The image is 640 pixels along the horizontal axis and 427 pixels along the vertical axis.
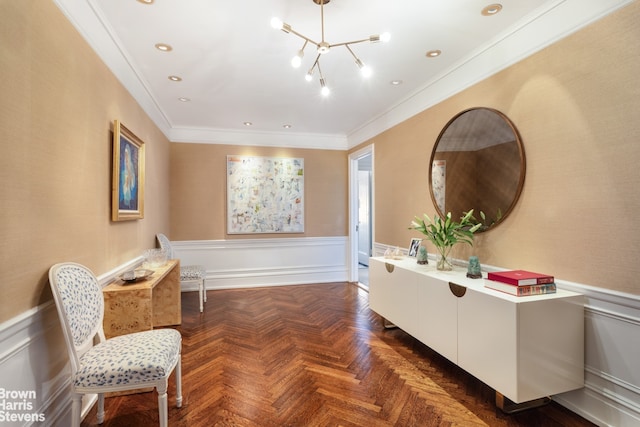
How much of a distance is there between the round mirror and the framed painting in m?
2.90

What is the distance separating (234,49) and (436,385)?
306 centimetres

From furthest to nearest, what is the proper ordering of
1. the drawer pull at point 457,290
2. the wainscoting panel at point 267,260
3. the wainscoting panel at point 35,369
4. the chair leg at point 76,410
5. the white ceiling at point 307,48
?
the wainscoting panel at point 267,260 < the drawer pull at point 457,290 < the white ceiling at point 307,48 < the chair leg at point 76,410 < the wainscoting panel at point 35,369

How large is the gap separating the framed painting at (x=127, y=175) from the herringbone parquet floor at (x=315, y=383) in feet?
4.46

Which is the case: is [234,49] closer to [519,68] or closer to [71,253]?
[71,253]

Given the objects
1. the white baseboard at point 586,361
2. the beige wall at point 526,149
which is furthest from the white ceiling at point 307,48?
the white baseboard at point 586,361

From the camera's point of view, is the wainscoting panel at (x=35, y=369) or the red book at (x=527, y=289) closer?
the wainscoting panel at (x=35, y=369)

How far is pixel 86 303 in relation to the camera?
5.66 ft

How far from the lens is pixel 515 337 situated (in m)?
1.73

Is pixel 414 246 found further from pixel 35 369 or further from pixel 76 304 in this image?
pixel 35 369

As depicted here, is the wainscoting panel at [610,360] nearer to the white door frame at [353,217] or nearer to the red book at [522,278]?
the red book at [522,278]

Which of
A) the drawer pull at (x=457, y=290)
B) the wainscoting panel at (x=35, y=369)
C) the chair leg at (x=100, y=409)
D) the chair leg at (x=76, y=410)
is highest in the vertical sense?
the drawer pull at (x=457, y=290)

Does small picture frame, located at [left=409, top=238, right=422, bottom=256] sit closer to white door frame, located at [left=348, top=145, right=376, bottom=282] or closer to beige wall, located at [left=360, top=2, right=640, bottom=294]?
beige wall, located at [left=360, top=2, right=640, bottom=294]

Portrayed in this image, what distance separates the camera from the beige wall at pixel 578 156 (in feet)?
5.44

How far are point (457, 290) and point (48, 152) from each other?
8.58 ft
